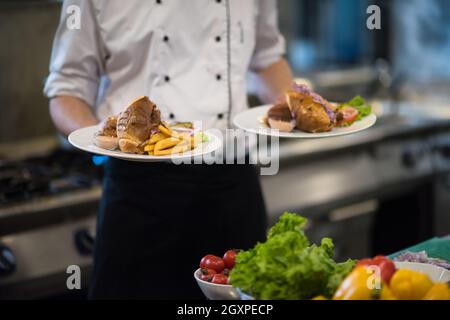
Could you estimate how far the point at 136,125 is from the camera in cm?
178

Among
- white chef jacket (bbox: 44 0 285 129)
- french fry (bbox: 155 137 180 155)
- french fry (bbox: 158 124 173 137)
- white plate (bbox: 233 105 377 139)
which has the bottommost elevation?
white plate (bbox: 233 105 377 139)

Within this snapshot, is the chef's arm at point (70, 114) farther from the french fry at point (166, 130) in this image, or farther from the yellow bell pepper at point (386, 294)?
the yellow bell pepper at point (386, 294)

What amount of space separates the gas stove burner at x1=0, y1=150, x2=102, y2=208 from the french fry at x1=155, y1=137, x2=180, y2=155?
1034 millimetres

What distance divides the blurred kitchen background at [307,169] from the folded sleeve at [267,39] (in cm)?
69

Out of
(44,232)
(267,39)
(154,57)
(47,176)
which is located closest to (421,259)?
(154,57)

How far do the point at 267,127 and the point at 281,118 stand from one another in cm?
4

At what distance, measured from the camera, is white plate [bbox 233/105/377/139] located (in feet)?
6.31

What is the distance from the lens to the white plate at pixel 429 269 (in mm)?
1638

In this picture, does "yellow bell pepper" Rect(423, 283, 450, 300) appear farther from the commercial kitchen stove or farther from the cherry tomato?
the commercial kitchen stove

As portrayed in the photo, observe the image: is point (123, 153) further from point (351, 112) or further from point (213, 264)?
point (351, 112)

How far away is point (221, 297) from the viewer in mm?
1469

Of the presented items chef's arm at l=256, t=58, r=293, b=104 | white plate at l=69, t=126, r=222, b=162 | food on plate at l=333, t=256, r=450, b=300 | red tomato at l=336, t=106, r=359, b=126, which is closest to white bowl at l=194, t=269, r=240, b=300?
food on plate at l=333, t=256, r=450, b=300

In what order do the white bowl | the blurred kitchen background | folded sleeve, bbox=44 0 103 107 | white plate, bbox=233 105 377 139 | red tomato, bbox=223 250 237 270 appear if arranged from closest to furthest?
the white bowl < red tomato, bbox=223 250 237 270 < white plate, bbox=233 105 377 139 < folded sleeve, bbox=44 0 103 107 < the blurred kitchen background
